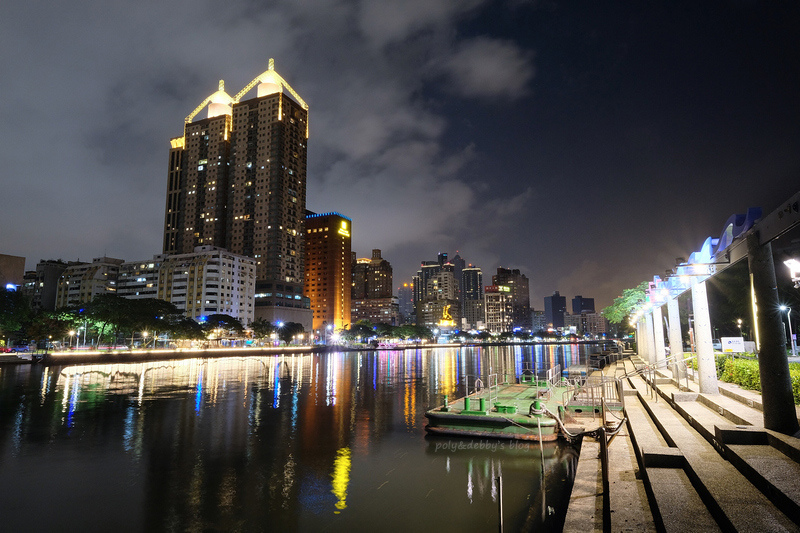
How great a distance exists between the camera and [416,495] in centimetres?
1530

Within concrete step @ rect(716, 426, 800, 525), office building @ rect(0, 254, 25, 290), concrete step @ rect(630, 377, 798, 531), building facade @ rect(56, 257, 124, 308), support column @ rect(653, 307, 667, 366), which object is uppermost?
building facade @ rect(56, 257, 124, 308)

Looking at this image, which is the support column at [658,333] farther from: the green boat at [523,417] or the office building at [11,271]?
the office building at [11,271]

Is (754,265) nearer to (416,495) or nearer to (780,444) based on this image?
(780,444)

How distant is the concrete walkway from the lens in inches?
314

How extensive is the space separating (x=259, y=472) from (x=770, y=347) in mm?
16251

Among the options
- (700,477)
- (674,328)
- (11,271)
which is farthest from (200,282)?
(700,477)

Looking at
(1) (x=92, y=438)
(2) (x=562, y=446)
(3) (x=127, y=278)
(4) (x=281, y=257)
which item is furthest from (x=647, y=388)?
(3) (x=127, y=278)

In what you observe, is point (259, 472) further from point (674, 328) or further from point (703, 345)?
point (674, 328)

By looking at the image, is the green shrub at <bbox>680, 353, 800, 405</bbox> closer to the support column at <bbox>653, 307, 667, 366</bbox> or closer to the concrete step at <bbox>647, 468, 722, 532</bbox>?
the concrete step at <bbox>647, 468, 722, 532</bbox>

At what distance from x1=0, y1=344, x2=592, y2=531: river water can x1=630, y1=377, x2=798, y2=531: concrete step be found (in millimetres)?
4005

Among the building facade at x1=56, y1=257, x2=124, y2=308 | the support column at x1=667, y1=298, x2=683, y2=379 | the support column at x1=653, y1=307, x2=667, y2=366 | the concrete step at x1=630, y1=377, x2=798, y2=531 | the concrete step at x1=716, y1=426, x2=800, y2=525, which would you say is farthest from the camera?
the building facade at x1=56, y1=257, x2=124, y2=308

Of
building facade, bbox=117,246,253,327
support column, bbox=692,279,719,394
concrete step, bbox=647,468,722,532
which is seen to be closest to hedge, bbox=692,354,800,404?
support column, bbox=692,279,719,394

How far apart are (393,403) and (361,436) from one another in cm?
1225

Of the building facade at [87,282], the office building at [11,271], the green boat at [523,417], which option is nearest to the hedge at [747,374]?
the green boat at [523,417]
